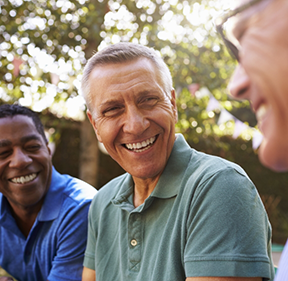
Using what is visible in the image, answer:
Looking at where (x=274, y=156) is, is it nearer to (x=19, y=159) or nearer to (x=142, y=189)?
(x=142, y=189)

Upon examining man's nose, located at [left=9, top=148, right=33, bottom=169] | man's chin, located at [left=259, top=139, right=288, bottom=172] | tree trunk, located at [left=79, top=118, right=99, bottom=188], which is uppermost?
man's chin, located at [left=259, top=139, right=288, bottom=172]

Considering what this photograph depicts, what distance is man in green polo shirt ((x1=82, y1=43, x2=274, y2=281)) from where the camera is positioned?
1305mm

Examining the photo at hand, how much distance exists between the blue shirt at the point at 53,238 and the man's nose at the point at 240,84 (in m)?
1.85

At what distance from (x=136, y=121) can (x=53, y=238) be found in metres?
1.17

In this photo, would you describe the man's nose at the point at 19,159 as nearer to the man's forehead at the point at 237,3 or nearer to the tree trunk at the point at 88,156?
the man's forehead at the point at 237,3

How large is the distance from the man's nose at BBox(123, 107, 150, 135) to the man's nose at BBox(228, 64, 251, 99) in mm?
985

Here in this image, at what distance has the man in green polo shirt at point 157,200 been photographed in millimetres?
1305

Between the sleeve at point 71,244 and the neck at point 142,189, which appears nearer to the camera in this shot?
the neck at point 142,189

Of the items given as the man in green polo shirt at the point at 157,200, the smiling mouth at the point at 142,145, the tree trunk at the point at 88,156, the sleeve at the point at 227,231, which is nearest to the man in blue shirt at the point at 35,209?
the man in green polo shirt at the point at 157,200

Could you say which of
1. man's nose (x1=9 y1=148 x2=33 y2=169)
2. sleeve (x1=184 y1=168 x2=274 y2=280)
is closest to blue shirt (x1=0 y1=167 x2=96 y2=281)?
man's nose (x1=9 y1=148 x2=33 y2=169)

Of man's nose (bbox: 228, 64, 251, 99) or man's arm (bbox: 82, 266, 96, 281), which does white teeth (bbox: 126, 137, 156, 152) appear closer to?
man's arm (bbox: 82, 266, 96, 281)

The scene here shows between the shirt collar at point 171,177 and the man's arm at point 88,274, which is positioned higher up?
the shirt collar at point 171,177

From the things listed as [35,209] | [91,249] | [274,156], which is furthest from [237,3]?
[35,209]

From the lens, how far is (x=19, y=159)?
238 centimetres
